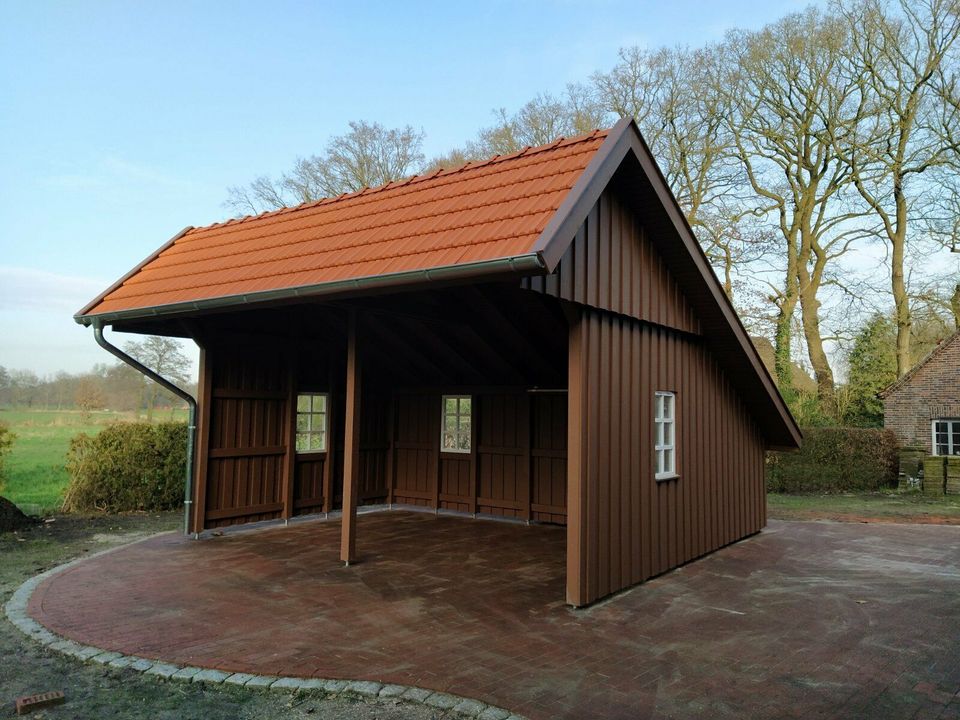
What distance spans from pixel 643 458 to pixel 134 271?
22.4 ft

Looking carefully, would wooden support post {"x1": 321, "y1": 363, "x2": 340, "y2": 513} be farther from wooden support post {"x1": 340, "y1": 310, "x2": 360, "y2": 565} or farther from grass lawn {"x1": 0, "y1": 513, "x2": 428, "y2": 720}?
grass lawn {"x1": 0, "y1": 513, "x2": 428, "y2": 720}

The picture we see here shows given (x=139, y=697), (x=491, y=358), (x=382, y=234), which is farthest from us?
(x=491, y=358)

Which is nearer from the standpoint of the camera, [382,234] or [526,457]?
[382,234]

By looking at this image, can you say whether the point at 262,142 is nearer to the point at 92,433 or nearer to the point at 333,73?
the point at 333,73

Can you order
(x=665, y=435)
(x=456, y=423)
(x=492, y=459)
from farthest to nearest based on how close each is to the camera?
(x=456, y=423)
(x=492, y=459)
(x=665, y=435)

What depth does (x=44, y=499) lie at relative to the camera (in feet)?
35.3

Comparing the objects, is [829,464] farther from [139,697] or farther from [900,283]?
[139,697]

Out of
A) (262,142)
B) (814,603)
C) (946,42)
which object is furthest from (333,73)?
(946,42)

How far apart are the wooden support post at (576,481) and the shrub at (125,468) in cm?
731

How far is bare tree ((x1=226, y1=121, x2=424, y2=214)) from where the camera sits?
2038cm

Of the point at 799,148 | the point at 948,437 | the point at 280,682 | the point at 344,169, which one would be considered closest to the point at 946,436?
the point at 948,437

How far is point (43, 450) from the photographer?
14.9 metres

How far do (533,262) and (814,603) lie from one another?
406 centimetres

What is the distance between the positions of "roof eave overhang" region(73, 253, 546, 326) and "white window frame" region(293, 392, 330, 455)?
277 cm
